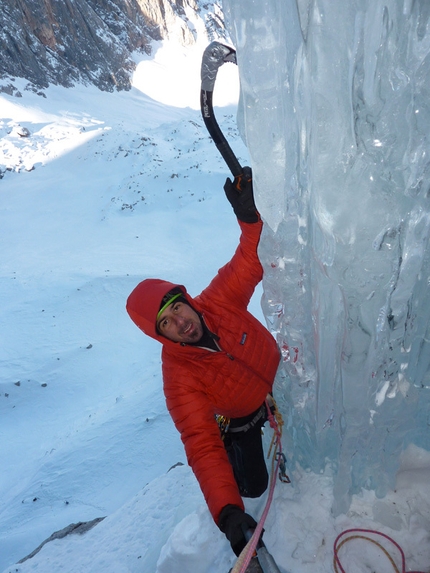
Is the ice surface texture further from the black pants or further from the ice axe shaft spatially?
the black pants

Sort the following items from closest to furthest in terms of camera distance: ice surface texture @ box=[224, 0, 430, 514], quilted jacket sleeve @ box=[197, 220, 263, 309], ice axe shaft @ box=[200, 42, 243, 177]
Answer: ice surface texture @ box=[224, 0, 430, 514] → ice axe shaft @ box=[200, 42, 243, 177] → quilted jacket sleeve @ box=[197, 220, 263, 309]

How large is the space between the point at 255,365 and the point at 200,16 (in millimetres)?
44058

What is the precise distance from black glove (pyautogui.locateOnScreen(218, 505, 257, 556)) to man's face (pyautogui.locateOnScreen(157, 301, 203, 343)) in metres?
0.83

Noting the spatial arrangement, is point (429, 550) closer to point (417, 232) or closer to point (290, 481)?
point (290, 481)

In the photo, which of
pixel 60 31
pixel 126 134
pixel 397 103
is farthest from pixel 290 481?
pixel 60 31

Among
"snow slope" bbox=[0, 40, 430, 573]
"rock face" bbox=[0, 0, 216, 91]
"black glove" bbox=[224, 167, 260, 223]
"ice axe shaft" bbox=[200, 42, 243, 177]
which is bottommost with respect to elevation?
"snow slope" bbox=[0, 40, 430, 573]

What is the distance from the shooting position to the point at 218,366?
217 cm

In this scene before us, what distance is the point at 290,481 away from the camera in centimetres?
223

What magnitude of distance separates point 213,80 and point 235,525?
2.01 metres

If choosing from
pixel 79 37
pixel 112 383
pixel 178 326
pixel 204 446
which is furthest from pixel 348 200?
pixel 79 37

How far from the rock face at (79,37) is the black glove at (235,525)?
24807 millimetres

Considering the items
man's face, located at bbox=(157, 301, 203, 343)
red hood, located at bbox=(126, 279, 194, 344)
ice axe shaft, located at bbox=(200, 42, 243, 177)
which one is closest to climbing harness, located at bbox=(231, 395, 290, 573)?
man's face, located at bbox=(157, 301, 203, 343)

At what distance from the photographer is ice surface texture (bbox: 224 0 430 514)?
49.8 inches

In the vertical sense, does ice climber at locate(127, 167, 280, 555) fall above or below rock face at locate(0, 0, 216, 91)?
below
